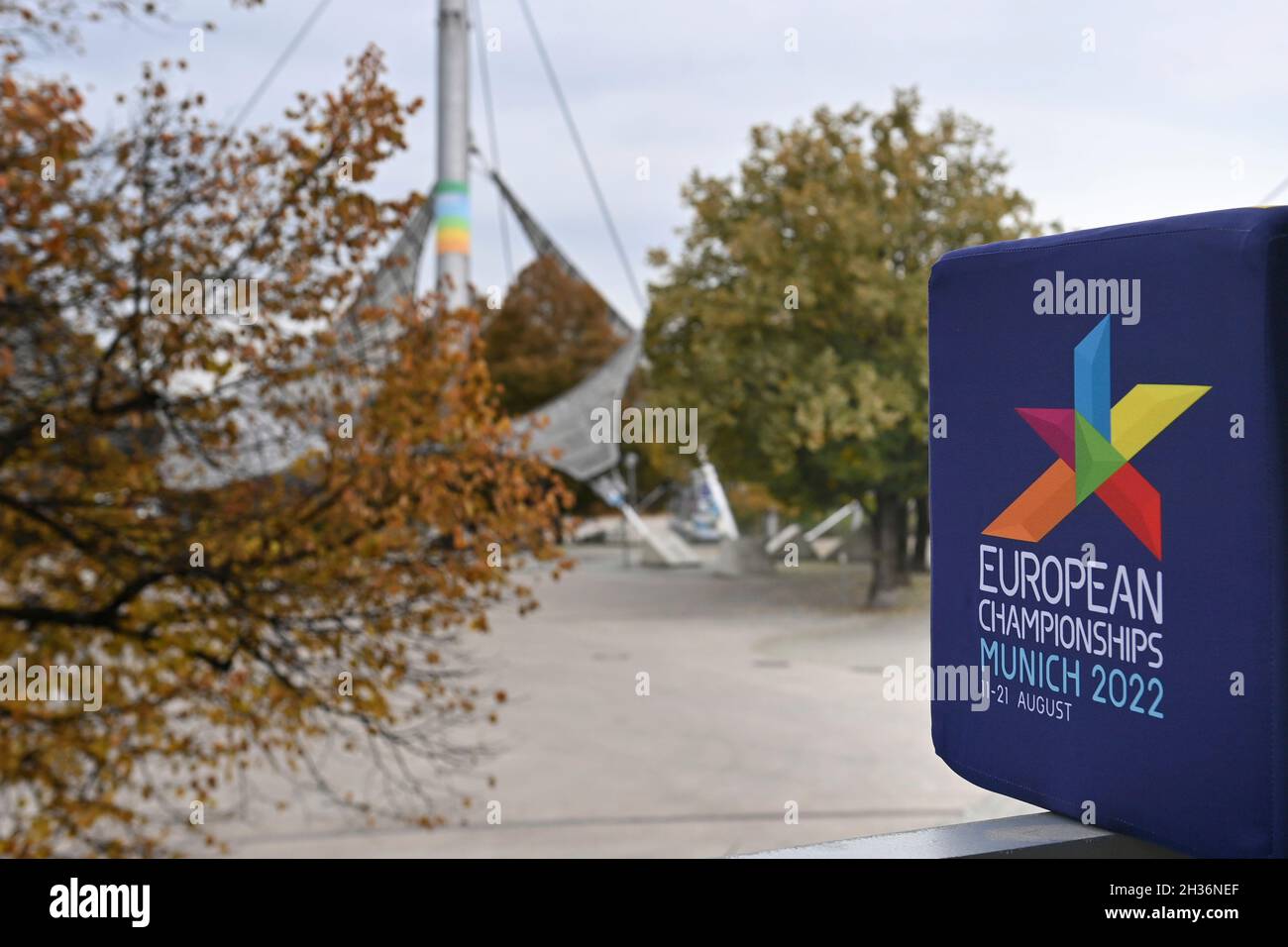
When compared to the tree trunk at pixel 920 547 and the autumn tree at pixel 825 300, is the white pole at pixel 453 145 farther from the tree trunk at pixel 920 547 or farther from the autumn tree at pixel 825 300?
the tree trunk at pixel 920 547

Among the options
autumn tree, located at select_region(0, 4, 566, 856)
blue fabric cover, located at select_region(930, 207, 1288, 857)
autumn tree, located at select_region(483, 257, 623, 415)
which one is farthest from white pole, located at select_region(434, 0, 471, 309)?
blue fabric cover, located at select_region(930, 207, 1288, 857)

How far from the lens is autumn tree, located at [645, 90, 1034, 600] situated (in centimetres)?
1848

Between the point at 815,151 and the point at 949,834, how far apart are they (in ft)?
63.9

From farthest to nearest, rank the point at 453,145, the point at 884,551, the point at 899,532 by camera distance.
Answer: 1. the point at 453,145
2. the point at 899,532
3. the point at 884,551

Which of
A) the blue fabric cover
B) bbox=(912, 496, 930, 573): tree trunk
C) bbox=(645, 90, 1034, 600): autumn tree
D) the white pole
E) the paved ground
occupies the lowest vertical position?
the paved ground

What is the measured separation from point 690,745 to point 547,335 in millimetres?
23442

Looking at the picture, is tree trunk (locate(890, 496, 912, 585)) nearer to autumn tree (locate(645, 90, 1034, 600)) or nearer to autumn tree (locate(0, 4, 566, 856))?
autumn tree (locate(645, 90, 1034, 600))

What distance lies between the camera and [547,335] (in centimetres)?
3409

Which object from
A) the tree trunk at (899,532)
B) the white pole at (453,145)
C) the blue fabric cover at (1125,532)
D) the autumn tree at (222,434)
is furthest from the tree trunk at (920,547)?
the blue fabric cover at (1125,532)

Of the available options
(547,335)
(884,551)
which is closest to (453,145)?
(547,335)

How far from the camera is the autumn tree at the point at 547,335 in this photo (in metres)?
33.1

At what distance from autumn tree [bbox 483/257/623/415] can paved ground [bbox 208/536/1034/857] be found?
13807 mm

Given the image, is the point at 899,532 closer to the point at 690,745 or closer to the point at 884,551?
the point at 884,551

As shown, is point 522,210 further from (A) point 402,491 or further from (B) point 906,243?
(A) point 402,491
